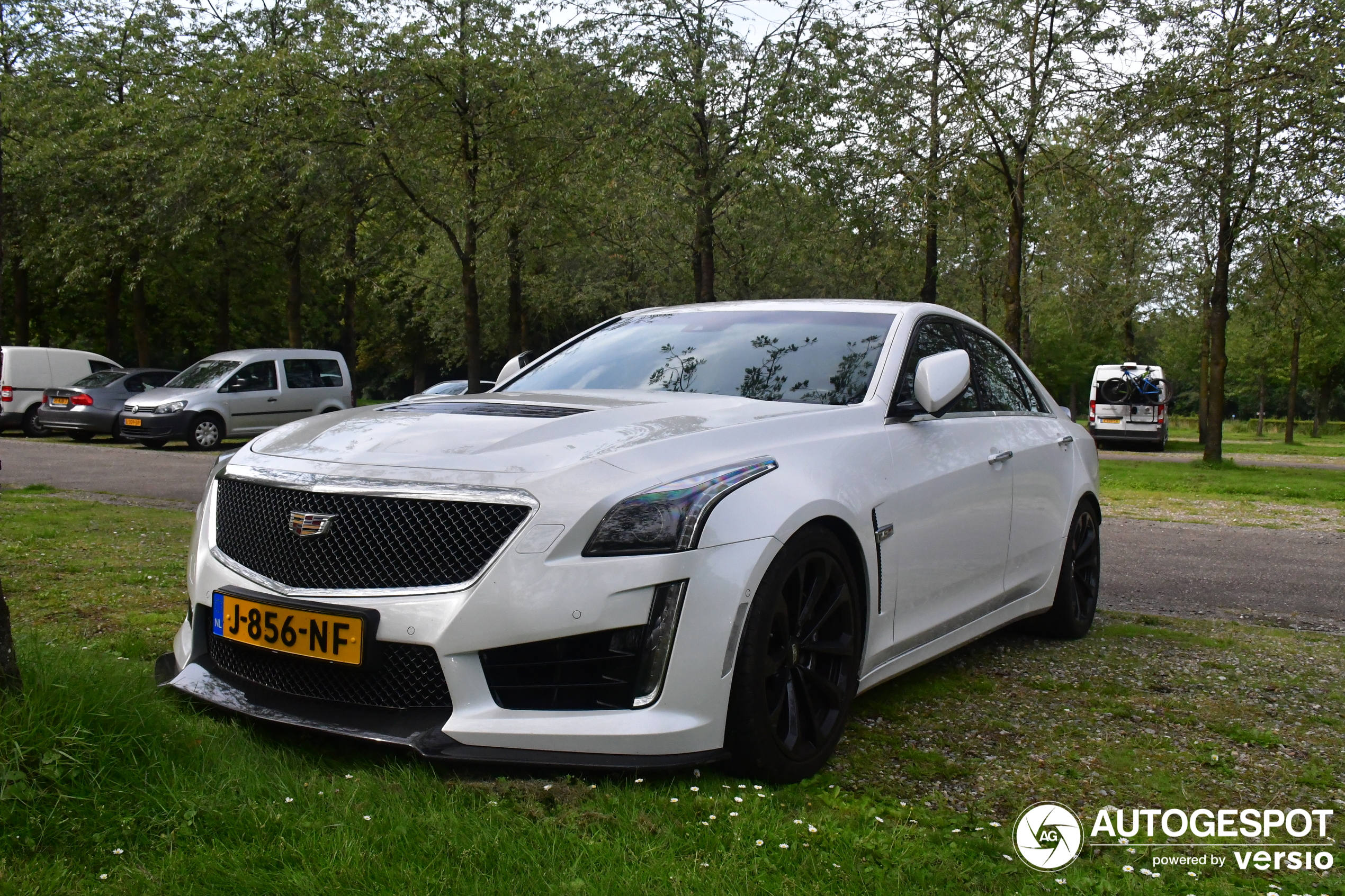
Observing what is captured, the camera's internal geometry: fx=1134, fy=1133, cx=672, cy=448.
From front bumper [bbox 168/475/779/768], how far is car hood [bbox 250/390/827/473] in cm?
30

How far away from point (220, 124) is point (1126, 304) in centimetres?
2178

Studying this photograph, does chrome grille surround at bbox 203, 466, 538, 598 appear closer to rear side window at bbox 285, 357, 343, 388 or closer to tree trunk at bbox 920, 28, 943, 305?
tree trunk at bbox 920, 28, 943, 305

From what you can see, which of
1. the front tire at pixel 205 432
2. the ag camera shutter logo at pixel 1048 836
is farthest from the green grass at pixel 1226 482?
the front tire at pixel 205 432

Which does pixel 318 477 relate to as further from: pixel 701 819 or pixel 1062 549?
pixel 1062 549

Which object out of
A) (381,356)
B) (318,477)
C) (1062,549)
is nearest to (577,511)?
(318,477)

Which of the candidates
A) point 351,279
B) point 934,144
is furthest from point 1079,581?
point 351,279

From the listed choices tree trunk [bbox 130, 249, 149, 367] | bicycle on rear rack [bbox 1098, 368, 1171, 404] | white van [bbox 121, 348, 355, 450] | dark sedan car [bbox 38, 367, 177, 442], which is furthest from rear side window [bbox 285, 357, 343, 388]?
bicycle on rear rack [bbox 1098, 368, 1171, 404]

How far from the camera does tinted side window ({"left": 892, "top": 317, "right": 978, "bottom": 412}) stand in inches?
167

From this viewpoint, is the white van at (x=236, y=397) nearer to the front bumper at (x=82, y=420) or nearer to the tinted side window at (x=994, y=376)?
the front bumper at (x=82, y=420)

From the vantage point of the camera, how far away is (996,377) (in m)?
5.21

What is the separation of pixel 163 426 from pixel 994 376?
1699cm

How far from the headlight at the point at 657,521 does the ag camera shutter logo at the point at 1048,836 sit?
1.13 metres

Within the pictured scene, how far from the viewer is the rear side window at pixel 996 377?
196 inches

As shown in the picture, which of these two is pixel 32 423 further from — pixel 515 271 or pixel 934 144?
pixel 934 144
